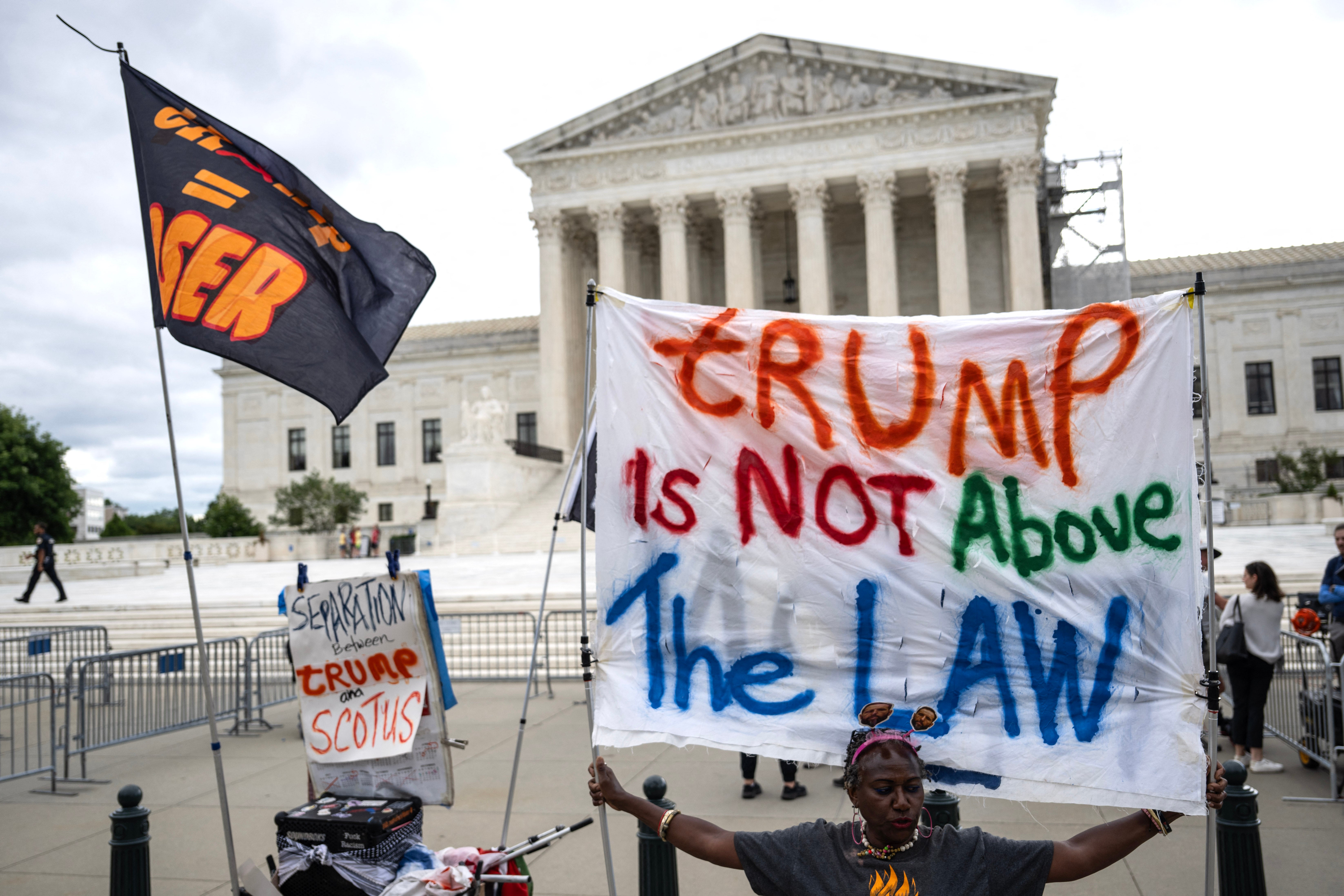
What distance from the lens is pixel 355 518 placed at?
49438 millimetres

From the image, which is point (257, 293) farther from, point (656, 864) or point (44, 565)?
point (44, 565)

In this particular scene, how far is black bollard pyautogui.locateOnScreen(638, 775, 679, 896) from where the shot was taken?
4.18 meters

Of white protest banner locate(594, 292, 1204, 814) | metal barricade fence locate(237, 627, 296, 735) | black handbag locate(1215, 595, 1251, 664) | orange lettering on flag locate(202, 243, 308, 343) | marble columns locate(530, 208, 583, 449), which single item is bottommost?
metal barricade fence locate(237, 627, 296, 735)

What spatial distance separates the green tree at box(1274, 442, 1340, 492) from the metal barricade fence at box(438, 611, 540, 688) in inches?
1284

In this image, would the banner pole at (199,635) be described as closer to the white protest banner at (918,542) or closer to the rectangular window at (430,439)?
the white protest banner at (918,542)

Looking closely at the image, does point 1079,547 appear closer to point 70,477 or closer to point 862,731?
point 862,731

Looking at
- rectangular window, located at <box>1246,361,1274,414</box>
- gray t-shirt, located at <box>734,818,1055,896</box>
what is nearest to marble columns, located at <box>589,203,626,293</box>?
rectangular window, located at <box>1246,361,1274,414</box>

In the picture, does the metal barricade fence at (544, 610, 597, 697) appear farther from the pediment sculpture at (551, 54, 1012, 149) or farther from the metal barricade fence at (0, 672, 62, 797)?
the pediment sculpture at (551, 54, 1012, 149)

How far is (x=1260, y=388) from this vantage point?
48.2 metres

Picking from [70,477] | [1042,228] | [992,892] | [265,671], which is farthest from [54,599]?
[1042,228]

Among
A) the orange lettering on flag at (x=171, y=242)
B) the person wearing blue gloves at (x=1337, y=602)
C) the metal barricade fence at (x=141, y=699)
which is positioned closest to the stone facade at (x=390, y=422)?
the metal barricade fence at (x=141, y=699)

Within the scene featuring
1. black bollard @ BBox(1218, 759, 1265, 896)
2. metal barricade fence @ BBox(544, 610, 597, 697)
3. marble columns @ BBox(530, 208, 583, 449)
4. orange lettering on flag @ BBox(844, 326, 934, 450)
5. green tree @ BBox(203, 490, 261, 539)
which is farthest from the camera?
green tree @ BBox(203, 490, 261, 539)

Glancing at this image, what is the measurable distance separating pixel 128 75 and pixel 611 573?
316 cm

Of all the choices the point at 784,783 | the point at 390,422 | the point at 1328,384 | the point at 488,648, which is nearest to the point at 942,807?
the point at 784,783
